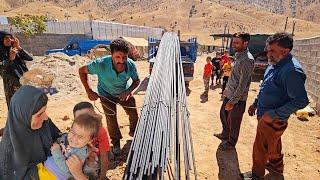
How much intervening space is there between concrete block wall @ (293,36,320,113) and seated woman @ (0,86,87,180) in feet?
21.8

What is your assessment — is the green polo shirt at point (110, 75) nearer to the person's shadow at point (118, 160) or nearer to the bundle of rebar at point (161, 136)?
the bundle of rebar at point (161, 136)

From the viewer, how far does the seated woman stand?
1.96 m

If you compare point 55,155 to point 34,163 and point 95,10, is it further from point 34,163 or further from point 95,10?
point 95,10

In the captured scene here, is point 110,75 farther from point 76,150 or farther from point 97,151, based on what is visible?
point 76,150

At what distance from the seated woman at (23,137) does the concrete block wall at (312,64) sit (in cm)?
664

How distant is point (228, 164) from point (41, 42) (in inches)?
1020

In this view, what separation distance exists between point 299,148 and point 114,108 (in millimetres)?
3286

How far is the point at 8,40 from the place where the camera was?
484 centimetres

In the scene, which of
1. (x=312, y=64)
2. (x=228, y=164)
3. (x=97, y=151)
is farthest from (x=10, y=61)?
(x=312, y=64)

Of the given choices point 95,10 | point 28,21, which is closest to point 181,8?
point 95,10

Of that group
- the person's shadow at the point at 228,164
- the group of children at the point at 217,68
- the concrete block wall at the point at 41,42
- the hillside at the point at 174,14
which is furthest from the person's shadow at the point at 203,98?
the hillside at the point at 174,14

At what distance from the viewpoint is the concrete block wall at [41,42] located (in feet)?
86.2

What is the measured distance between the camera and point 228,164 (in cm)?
451

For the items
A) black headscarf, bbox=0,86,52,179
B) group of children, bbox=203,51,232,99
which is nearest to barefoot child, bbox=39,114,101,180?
black headscarf, bbox=0,86,52,179
